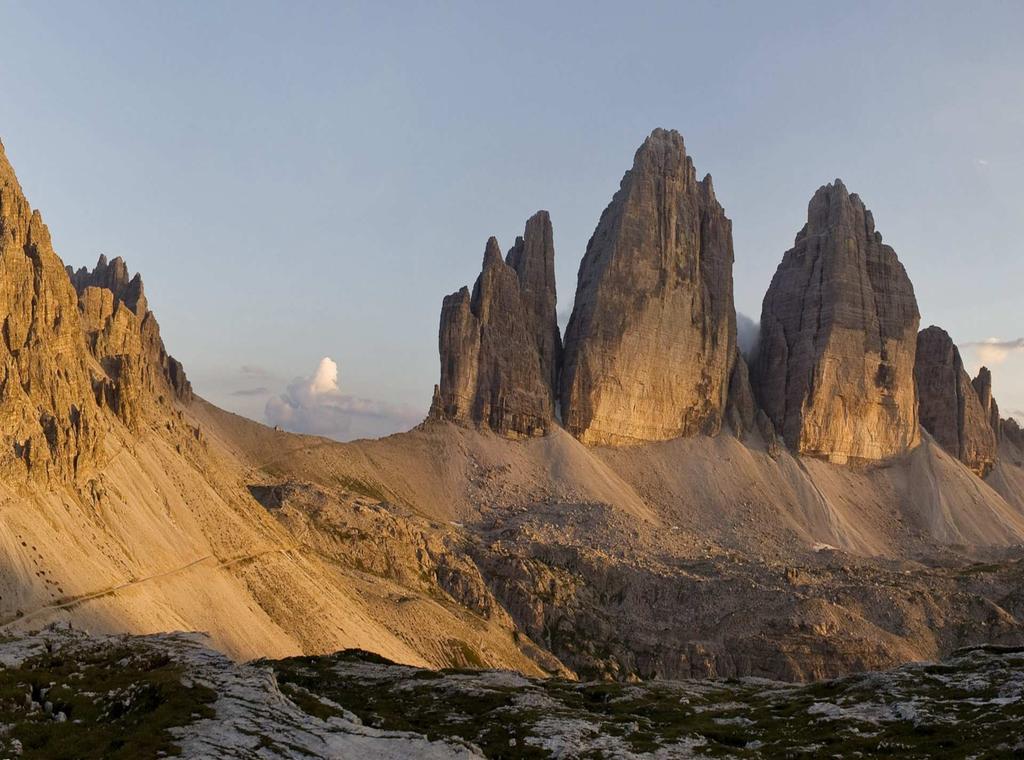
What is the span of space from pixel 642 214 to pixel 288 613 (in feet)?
439

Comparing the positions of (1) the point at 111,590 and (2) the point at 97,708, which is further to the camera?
(1) the point at 111,590

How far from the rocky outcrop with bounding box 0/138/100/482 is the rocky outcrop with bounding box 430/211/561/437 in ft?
313

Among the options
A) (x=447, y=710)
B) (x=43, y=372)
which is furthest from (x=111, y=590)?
(x=447, y=710)

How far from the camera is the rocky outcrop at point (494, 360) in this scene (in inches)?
7067

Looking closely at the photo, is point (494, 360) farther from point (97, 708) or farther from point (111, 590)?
point (97, 708)

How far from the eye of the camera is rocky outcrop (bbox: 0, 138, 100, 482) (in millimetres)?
73000

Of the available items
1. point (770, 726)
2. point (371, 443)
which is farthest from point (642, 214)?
point (770, 726)

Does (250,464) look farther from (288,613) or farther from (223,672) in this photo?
(223,672)

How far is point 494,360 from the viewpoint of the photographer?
185m

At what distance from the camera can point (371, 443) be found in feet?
532

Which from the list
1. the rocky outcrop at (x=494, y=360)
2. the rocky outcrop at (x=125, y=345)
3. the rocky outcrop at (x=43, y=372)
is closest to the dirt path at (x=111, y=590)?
the rocky outcrop at (x=43, y=372)

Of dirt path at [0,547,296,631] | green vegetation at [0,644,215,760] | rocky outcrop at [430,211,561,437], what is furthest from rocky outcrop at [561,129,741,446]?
green vegetation at [0,644,215,760]

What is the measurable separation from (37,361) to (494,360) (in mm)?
111670

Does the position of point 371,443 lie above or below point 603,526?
above
